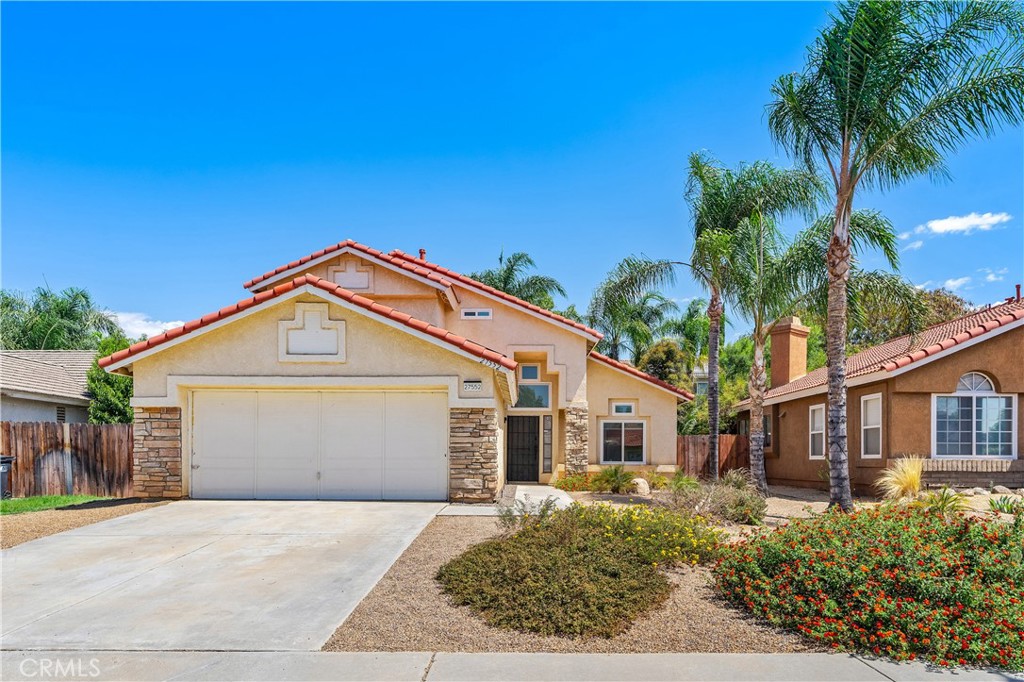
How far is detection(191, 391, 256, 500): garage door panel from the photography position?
44.1 feet

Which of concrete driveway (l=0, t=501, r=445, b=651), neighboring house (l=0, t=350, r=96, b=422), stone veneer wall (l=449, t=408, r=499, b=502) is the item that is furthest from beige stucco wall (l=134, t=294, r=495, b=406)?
neighboring house (l=0, t=350, r=96, b=422)

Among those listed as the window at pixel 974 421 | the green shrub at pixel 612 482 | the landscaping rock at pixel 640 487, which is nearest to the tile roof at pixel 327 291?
the green shrub at pixel 612 482

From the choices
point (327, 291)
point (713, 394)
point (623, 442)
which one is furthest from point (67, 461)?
point (713, 394)

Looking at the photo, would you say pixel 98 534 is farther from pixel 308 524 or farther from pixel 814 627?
pixel 814 627

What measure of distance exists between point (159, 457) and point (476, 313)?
31.7 ft

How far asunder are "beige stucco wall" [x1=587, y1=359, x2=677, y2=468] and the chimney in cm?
705

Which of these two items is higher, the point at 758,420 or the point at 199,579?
the point at 758,420

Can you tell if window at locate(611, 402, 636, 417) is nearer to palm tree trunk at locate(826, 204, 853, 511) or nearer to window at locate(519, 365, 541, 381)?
window at locate(519, 365, 541, 381)

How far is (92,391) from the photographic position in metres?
21.2

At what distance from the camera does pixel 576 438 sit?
801 inches

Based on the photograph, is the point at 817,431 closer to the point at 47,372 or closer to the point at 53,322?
the point at 47,372

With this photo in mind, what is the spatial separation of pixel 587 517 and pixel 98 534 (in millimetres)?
7135

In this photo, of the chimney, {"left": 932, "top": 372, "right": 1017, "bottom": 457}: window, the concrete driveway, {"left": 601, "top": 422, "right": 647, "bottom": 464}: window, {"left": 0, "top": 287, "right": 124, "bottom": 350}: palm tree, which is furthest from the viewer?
{"left": 0, "top": 287, "right": 124, "bottom": 350}: palm tree

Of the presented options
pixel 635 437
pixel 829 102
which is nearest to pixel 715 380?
pixel 635 437
